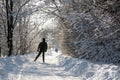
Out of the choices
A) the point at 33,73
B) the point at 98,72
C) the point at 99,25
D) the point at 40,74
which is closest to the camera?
the point at 98,72

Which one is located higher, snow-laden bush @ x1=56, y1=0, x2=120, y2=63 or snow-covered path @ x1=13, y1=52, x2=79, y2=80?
snow-laden bush @ x1=56, y1=0, x2=120, y2=63

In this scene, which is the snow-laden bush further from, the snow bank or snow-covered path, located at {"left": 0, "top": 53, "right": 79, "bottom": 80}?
snow-covered path, located at {"left": 0, "top": 53, "right": 79, "bottom": 80}

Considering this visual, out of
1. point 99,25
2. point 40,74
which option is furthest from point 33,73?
point 99,25

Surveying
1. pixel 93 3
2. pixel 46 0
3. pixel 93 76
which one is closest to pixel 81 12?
pixel 93 3

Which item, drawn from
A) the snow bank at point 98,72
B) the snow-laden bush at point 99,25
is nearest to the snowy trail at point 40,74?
the snow bank at point 98,72

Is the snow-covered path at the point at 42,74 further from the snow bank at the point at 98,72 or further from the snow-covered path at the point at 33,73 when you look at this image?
the snow bank at the point at 98,72

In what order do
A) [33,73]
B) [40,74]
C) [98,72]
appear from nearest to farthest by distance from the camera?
[98,72] → [40,74] → [33,73]

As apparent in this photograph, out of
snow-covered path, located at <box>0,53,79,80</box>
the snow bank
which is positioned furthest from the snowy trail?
the snow bank

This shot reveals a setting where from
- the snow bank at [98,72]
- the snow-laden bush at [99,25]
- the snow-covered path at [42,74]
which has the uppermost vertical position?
the snow-laden bush at [99,25]

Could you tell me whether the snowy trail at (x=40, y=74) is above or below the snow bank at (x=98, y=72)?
below

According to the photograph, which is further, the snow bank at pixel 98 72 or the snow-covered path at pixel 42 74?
the snow-covered path at pixel 42 74

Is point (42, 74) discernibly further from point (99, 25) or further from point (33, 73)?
point (99, 25)

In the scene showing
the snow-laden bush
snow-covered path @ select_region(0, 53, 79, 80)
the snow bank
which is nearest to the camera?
the snow bank

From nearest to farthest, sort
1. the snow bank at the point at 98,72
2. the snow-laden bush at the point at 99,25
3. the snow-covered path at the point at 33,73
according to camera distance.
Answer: the snow bank at the point at 98,72, the snow-laden bush at the point at 99,25, the snow-covered path at the point at 33,73
